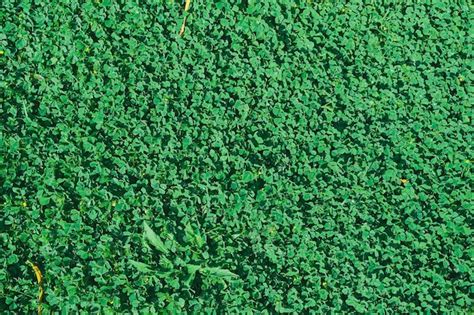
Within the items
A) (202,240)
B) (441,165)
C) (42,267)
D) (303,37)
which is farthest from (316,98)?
(42,267)

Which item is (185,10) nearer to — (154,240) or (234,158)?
(234,158)

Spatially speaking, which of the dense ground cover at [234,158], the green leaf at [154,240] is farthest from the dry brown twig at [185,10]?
the green leaf at [154,240]

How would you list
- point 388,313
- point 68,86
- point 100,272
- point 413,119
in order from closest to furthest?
point 100,272 < point 388,313 < point 68,86 < point 413,119

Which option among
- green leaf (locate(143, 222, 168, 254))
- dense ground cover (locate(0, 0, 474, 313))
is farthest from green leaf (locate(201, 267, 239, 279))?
green leaf (locate(143, 222, 168, 254))

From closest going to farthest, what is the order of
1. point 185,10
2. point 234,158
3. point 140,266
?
point 140,266, point 234,158, point 185,10

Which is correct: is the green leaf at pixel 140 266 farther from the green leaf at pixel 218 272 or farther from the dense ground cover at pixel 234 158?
the green leaf at pixel 218 272

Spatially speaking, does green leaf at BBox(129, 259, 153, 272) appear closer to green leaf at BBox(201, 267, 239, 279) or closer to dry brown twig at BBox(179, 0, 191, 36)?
green leaf at BBox(201, 267, 239, 279)

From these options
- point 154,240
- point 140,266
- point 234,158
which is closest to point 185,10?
point 234,158

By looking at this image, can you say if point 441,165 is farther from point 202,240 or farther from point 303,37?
point 202,240
